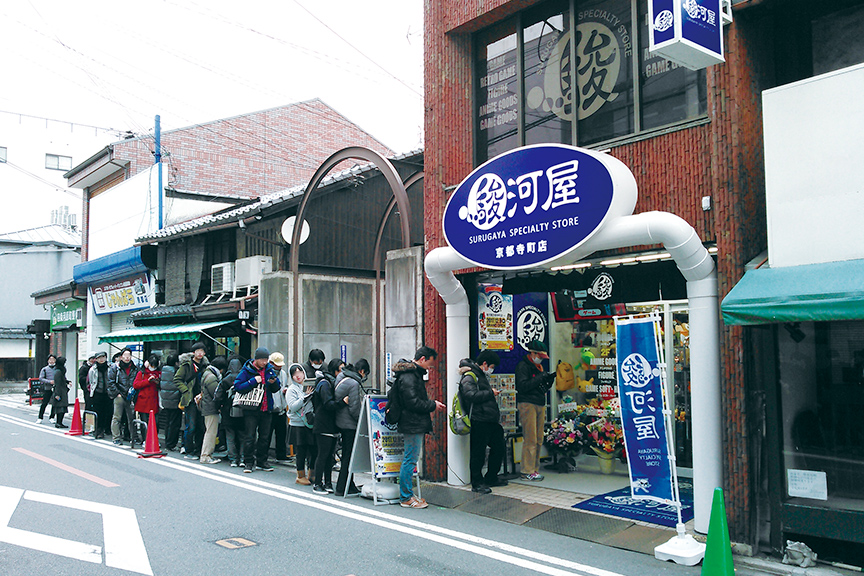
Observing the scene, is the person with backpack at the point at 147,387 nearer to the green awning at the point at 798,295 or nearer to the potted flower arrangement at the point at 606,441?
the potted flower arrangement at the point at 606,441

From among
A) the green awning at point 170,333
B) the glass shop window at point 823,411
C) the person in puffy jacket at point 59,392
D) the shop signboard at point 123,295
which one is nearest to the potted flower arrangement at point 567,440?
the glass shop window at point 823,411

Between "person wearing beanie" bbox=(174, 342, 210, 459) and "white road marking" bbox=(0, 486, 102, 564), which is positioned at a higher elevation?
"person wearing beanie" bbox=(174, 342, 210, 459)

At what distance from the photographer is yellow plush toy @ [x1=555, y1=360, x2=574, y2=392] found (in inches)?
465

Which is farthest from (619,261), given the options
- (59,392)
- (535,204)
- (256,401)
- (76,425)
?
(59,392)

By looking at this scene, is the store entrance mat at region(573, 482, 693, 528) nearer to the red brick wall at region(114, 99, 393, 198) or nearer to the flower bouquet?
the flower bouquet

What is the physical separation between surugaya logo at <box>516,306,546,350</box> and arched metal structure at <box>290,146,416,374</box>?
2.34m

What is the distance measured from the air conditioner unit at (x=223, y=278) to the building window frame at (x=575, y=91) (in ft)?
30.9

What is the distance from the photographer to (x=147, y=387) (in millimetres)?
14328

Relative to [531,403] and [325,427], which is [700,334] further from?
[325,427]

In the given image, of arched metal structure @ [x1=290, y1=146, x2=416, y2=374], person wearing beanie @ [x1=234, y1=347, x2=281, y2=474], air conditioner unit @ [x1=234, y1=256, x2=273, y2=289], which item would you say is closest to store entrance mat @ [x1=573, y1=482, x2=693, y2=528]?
arched metal structure @ [x1=290, y1=146, x2=416, y2=374]

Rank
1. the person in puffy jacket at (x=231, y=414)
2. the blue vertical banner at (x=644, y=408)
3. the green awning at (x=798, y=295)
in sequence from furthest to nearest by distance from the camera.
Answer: the person in puffy jacket at (x=231, y=414), the blue vertical banner at (x=644, y=408), the green awning at (x=798, y=295)

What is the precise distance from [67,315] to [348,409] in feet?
74.1

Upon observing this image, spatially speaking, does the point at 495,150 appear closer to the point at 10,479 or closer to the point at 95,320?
the point at 10,479

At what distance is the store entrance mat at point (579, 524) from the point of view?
7398 mm
